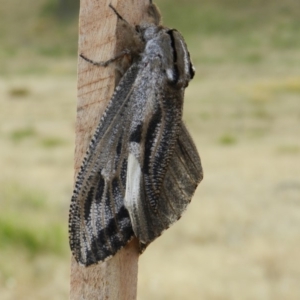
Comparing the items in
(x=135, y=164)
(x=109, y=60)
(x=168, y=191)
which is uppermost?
(x=109, y=60)

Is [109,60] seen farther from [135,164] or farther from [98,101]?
[135,164]

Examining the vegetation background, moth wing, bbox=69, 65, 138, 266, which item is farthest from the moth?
the vegetation background

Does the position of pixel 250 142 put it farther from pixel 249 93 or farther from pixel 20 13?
pixel 20 13

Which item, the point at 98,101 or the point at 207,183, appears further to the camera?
the point at 207,183

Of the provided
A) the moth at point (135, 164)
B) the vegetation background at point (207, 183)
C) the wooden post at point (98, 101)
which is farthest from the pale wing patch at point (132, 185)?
the vegetation background at point (207, 183)

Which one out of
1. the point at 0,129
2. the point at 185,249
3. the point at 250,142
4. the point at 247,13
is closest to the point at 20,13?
the point at 247,13

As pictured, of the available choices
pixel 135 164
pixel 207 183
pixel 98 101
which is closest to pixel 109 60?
pixel 98 101

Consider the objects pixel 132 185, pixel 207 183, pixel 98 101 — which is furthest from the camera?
pixel 207 183

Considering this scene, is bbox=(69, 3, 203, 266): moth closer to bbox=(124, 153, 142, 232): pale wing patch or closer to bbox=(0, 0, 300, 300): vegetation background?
bbox=(124, 153, 142, 232): pale wing patch
